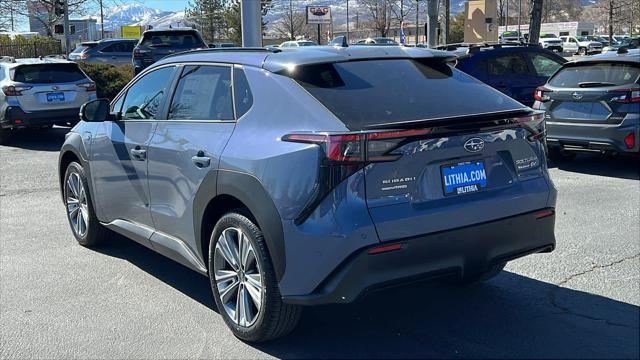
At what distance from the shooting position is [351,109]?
367 cm

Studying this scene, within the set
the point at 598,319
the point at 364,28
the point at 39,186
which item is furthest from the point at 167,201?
the point at 364,28

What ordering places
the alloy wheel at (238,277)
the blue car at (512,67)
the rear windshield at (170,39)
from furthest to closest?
1. the rear windshield at (170,39)
2. the blue car at (512,67)
3. the alloy wheel at (238,277)

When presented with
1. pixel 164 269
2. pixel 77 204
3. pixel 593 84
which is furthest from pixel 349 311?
pixel 593 84

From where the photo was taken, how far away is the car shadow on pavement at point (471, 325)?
378cm

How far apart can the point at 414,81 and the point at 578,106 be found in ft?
18.4

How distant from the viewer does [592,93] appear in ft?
28.7

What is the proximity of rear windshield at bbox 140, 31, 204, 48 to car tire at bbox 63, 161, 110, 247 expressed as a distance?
515 inches

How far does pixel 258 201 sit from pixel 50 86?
35.9ft

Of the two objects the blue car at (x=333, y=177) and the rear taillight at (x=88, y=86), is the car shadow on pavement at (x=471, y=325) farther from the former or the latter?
the rear taillight at (x=88, y=86)

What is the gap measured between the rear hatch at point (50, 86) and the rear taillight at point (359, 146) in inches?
436

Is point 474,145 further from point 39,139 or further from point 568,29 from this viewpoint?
point 568,29

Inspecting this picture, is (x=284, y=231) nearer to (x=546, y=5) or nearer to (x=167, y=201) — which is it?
(x=167, y=201)

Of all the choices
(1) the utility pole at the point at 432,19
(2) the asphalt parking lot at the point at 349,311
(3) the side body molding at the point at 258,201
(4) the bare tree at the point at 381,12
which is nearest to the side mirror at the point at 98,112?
(2) the asphalt parking lot at the point at 349,311

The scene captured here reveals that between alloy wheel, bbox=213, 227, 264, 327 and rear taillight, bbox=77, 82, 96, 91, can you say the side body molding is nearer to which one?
alloy wheel, bbox=213, 227, 264, 327
